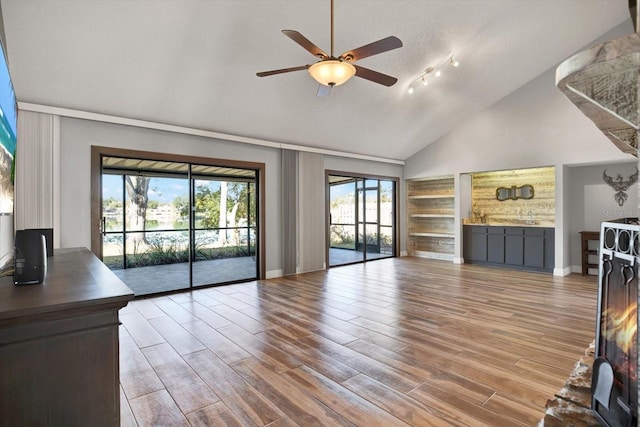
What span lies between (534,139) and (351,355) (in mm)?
6045

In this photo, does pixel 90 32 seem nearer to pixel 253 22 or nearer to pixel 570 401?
pixel 253 22

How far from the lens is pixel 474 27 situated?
16.2ft

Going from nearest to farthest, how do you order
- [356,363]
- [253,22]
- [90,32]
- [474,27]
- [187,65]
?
[356,363] → [90,32] → [253,22] → [187,65] → [474,27]

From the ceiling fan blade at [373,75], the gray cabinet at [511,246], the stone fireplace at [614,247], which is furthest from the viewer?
the gray cabinet at [511,246]

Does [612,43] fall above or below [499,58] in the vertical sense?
below

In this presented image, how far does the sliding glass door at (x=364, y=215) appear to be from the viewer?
27.3 feet

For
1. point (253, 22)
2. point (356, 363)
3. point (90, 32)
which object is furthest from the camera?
point (253, 22)

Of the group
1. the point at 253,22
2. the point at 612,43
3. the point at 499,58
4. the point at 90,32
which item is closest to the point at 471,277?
the point at 499,58

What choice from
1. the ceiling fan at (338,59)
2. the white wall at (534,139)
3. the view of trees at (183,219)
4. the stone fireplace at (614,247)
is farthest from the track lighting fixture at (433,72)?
the stone fireplace at (614,247)

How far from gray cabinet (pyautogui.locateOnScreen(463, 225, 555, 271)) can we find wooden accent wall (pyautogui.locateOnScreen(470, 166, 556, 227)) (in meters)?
0.53

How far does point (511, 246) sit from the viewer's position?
22.6 ft

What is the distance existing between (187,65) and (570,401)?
466cm

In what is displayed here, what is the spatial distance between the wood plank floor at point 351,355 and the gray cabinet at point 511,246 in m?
1.39

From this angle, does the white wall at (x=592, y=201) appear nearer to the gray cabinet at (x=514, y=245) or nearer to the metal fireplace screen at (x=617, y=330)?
the gray cabinet at (x=514, y=245)
